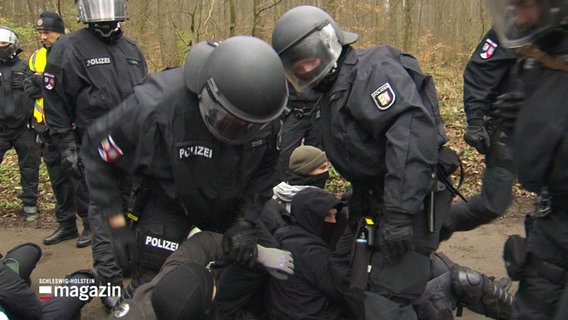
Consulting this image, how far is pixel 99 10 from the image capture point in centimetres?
414

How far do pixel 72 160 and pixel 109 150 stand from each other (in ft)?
5.52

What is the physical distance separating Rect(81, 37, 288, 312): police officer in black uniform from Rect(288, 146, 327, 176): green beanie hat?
0.72 metres

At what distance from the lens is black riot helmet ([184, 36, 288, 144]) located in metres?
2.41

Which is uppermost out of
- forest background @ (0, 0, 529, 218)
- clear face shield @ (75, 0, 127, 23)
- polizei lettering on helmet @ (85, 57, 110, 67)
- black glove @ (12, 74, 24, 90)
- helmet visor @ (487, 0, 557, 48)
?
helmet visor @ (487, 0, 557, 48)

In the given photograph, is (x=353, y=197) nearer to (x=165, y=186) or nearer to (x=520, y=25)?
(x=165, y=186)

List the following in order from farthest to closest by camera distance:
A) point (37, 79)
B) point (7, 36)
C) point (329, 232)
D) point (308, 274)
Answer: point (7, 36) < point (37, 79) < point (329, 232) < point (308, 274)

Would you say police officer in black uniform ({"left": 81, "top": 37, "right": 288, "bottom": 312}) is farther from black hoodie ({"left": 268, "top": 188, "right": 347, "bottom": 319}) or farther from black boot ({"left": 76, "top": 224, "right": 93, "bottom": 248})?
black boot ({"left": 76, "top": 224, "right": 93, "bottom": 248})

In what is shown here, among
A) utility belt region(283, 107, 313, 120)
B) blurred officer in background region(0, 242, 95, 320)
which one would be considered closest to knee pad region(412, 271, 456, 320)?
blurred officer in background region(0, 242, 95, 320)

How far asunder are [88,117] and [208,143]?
1.92 meters

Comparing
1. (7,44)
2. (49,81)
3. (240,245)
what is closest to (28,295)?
(240,245)

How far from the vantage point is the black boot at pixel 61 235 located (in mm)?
5125

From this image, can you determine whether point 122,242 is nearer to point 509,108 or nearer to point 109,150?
point 109,150

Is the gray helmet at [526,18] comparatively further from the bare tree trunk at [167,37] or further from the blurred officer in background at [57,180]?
the bare tree trunk at [167,37]

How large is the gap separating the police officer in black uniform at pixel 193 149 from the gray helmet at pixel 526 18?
0.97m
